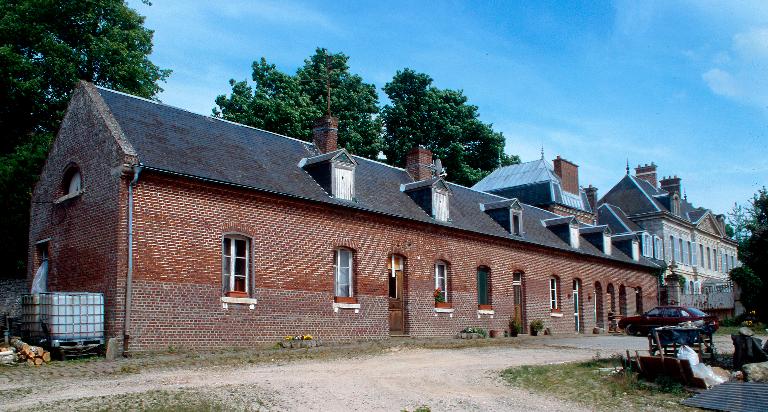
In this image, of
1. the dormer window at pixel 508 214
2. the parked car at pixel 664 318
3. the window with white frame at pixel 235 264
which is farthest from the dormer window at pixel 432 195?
the parked car at pixel 664 318

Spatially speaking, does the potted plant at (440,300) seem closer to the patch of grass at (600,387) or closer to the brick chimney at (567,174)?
the patch of grass at (600,387)

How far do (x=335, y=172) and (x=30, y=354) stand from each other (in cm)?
940

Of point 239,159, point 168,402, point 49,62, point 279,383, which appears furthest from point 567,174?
point 168,402

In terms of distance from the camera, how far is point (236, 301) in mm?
17469

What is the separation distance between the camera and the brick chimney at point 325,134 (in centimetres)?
2409

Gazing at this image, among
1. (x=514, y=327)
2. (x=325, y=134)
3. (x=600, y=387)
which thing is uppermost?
(x=325, y=134)

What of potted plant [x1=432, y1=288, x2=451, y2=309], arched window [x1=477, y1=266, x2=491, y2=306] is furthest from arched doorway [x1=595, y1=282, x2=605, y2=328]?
potted plant [x1=432, y1=288, x2=451, y2=309]

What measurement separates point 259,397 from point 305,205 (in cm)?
922

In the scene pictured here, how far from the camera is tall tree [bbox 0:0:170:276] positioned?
26828mm

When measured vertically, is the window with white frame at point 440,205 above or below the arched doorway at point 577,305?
above

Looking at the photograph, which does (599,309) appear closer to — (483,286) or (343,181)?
(483,286)

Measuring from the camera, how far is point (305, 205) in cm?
1958

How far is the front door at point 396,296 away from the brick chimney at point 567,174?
803 inches

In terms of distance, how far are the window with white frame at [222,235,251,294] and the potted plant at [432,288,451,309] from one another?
767 cm
